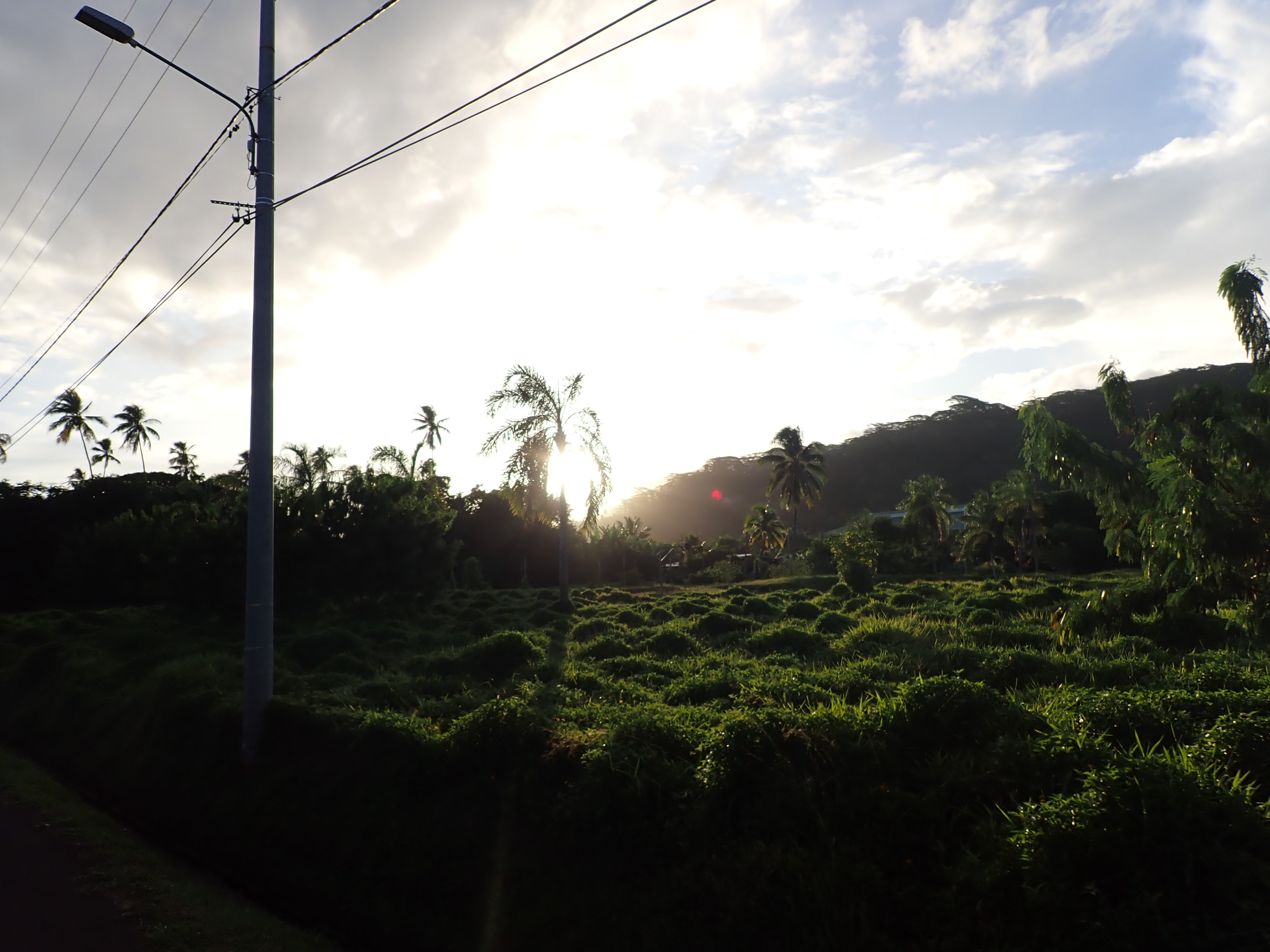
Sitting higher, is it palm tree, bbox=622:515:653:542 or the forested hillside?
the forested hillside

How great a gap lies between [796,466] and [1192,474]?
170 ft

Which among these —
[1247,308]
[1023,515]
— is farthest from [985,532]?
[1247,308]

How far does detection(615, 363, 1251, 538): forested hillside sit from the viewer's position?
12038cm

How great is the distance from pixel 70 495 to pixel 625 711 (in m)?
45.2

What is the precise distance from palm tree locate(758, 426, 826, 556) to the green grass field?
151 feet

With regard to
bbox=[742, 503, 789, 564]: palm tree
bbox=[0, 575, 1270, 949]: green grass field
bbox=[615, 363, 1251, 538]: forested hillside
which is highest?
bbox=[615, 363, 1251, 538]: forested hillside

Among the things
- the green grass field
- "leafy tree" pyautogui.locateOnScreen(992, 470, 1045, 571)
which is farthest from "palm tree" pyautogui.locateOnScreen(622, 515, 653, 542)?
the green grass field

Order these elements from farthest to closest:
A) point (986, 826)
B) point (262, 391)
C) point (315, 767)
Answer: point (262, 391) < point (315, 767) < point (986, 826)

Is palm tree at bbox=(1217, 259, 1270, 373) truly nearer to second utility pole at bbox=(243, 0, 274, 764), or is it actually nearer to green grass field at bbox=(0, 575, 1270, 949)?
A: green grass field at bbox=(0, 575, 1270, 949)

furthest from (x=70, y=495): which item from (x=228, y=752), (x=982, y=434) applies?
(x=982, y=434)

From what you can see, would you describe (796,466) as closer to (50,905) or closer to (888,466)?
(50,905)

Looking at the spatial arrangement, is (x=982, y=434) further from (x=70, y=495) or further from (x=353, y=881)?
(x=353, y=881)

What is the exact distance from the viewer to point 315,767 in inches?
320

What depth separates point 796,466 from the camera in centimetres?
5859
